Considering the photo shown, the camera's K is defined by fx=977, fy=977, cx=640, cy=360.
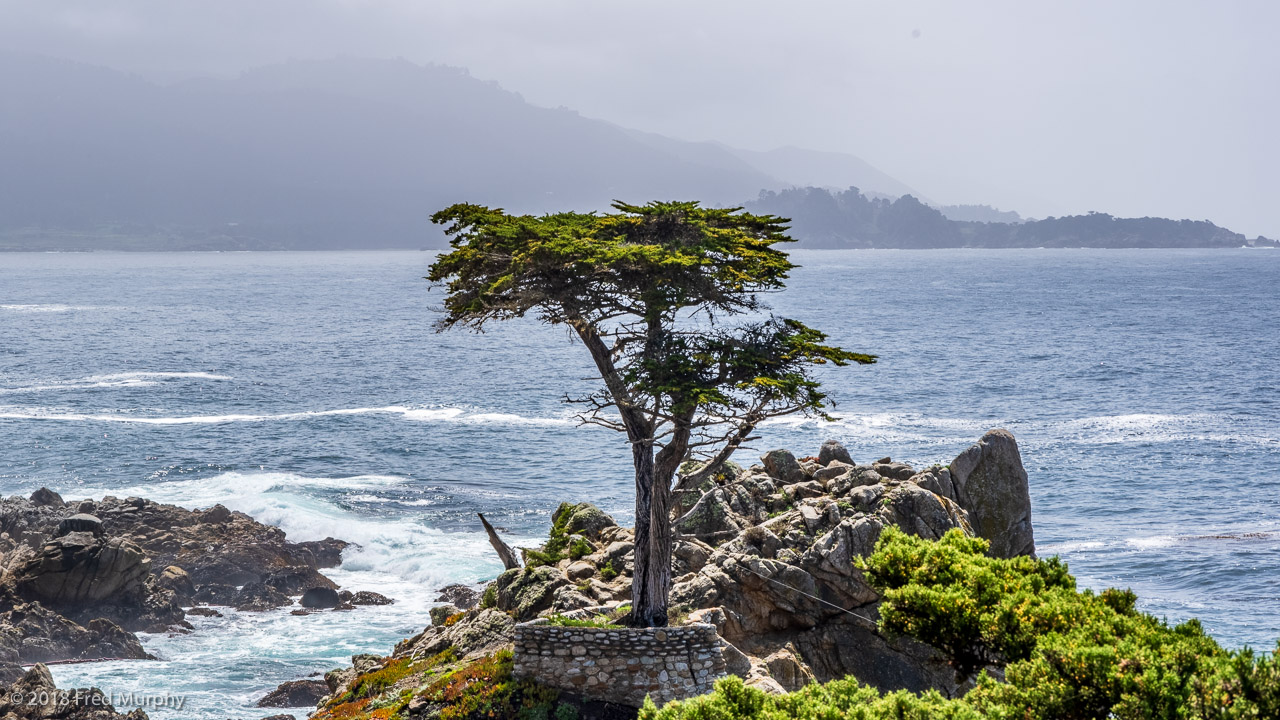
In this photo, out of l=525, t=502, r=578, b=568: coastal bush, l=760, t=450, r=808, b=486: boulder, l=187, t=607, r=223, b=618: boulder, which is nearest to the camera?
l=525, t=502, r=578, b=568: coastal bush

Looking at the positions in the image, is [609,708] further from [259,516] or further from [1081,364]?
[1081,364]

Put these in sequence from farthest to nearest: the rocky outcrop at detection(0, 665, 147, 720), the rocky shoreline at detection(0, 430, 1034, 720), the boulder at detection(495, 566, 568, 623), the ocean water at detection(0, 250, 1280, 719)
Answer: the ocean water at detection(0, 250, 1280, 719), the boulder at detection(495, 566, 568, 623), the rocky outcrop at detection(0, 665, 147, 720), the rocky shoreline at detection(0, 430, 1034, 720)

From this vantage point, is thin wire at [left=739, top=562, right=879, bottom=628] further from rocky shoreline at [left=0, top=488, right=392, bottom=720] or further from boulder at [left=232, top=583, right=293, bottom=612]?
boulder at [left=232, top=583, right=293, bottom=612]

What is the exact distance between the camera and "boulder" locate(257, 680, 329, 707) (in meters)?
28.8

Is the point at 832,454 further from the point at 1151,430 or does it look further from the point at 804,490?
the point at 1151,430

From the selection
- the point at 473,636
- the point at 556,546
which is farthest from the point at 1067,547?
the point at 473,636

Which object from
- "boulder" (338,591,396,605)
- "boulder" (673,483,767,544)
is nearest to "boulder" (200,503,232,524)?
"boulder" (338,591,396,605)

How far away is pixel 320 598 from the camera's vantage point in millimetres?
37844

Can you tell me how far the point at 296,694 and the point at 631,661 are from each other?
48.4 ft

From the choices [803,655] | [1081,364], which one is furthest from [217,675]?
[1081,364]

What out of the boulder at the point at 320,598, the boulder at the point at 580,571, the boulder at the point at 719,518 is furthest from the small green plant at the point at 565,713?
the boulder at the point at 320,598

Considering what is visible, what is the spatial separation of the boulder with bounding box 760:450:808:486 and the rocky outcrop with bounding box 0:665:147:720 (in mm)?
18117

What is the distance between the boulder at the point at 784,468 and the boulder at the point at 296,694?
14699mm

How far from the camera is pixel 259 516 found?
4691 cm
